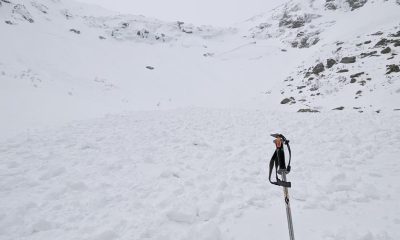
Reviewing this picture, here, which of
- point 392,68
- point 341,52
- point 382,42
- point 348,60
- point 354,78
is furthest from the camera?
point 341,52

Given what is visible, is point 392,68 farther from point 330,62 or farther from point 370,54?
point 330,62

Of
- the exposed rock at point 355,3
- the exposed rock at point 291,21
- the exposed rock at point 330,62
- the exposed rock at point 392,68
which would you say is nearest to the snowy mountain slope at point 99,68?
the exposed rock at point 330,62

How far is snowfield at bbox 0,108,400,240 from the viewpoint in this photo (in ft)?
15.2

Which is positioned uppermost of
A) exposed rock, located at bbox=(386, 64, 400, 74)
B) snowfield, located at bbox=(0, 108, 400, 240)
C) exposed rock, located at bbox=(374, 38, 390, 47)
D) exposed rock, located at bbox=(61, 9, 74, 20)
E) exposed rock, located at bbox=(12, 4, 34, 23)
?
exposed rock, located at bbox=(61, 9, 74, 20)

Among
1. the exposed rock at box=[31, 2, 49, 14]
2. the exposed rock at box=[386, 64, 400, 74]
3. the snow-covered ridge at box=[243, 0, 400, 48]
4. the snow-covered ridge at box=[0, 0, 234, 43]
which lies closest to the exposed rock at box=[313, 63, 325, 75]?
the exposed rock at box=[386, 64, 400, 74]

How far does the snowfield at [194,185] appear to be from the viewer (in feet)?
15.2

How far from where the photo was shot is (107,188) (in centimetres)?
613

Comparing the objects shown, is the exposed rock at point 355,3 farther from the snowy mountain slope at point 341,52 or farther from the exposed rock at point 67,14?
the exposed rock at point 67,14

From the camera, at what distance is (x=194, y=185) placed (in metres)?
6.37

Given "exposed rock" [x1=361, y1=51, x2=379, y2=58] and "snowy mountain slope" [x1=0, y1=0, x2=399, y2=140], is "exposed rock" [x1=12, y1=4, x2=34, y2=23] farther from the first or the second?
"exposed rock" [x1=361, y1=51, x2=379, y2=58]

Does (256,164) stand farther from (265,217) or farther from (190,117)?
(190,117)

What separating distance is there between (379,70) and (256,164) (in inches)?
644

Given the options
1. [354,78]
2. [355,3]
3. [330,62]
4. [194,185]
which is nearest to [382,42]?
[330,62]

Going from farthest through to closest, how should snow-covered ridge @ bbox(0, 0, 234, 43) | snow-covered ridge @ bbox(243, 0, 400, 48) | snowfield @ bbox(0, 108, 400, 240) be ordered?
snow-covered ridge @ bbox(243, 0, 400, 48) < snow-covered ridge @ bbox(0, 0, 234, 43) < snowfield @ bbox(0, 108, 400, 240)
